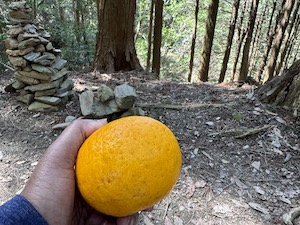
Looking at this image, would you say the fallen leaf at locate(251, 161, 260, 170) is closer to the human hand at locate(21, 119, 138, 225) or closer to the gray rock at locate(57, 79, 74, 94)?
the human hand at locate(21, 119, 138, 225)

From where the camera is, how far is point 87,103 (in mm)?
3939

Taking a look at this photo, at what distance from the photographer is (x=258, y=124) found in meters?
3.63

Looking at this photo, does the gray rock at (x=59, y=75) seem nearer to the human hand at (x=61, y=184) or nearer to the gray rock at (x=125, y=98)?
the gray rock at (x=125, y=98)

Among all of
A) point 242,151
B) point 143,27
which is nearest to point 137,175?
point 242,151

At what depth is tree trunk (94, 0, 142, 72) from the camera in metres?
5.60

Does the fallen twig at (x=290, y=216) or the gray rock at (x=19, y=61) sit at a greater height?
the gray rock at (x=19, y=61)

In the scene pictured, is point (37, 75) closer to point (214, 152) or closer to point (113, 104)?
point (113, 104)

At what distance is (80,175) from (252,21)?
9.39 metres

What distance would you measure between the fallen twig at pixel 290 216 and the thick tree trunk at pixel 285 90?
1.67 m

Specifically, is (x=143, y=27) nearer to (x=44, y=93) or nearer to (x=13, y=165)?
(x=44, y=93)

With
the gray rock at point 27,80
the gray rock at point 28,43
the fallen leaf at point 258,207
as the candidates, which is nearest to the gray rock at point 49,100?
the gray rock at point 27,80

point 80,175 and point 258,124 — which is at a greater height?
point 80,175

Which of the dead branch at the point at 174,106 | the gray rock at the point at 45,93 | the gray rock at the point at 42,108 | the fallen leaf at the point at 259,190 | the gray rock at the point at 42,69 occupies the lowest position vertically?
the fallen leaf at the point at 259,190

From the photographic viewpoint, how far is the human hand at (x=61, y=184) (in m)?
1.36
